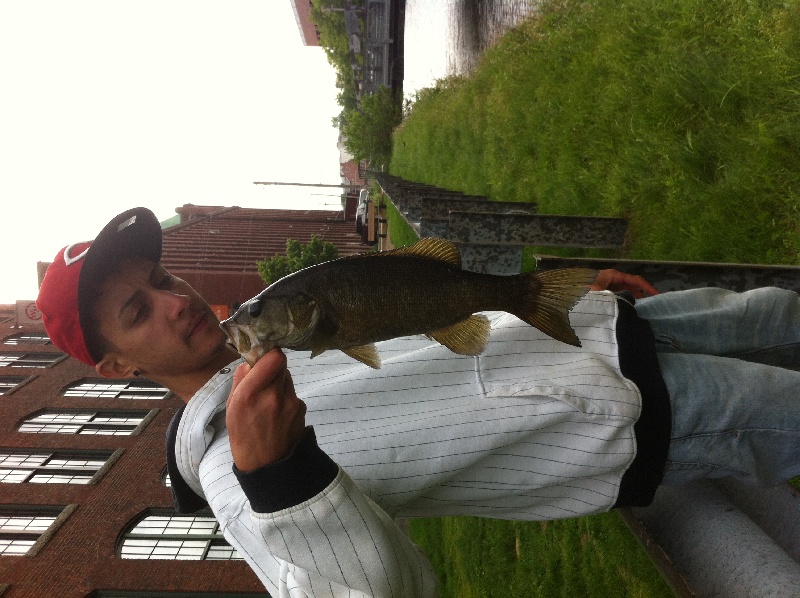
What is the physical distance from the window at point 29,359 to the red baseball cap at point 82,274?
24.4m

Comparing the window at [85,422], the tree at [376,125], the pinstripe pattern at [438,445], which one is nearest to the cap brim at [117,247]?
the pinstripe pattern at [438,445]

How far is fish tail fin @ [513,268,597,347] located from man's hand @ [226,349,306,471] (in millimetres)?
968

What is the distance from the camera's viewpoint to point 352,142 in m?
25.8

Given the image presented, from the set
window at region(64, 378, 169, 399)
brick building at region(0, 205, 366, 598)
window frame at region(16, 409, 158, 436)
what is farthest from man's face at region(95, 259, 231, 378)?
window at region(64, 378, 169, 399)

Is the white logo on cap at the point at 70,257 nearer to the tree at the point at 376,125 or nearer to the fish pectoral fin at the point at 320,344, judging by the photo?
the fish pectoral fin at the point at 320,344

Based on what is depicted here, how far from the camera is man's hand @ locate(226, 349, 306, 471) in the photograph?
174 centimetres

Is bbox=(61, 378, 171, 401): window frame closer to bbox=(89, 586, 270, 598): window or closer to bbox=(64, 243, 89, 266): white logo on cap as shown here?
bbox=(89, 586, 270, 598): window

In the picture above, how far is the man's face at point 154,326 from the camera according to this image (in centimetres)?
257

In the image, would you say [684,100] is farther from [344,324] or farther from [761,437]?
[344,324]

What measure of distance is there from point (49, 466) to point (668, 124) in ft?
64.1

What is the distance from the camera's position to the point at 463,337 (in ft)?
6.89

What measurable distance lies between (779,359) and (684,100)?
302 cm

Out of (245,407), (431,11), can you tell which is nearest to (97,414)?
(431,11)

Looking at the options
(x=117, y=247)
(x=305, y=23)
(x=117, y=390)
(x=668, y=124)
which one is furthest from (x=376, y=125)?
(x=305, y=23)
